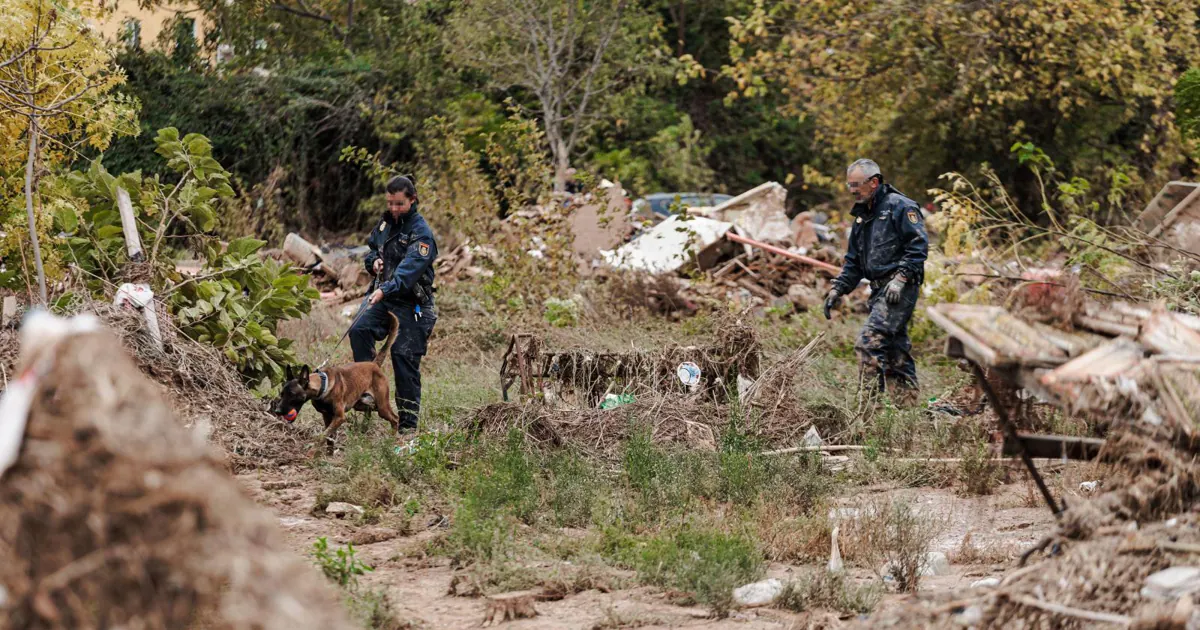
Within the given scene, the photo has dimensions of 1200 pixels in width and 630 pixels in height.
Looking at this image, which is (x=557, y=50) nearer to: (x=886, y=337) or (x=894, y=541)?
(x=886, y=337)

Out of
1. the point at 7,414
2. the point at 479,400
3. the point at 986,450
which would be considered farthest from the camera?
the point at 479,400

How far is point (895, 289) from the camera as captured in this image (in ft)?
30.9

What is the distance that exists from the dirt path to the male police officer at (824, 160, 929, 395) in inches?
70.2

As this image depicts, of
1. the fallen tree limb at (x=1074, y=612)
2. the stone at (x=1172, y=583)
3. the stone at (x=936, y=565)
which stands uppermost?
the stone at (x=1172, y=583)

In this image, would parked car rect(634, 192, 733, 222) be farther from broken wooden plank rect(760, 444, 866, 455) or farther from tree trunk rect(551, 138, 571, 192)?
broken wooden plank rect(760, 444, 866, 455)

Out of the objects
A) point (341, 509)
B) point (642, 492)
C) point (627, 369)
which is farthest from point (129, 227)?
point (642, 492)

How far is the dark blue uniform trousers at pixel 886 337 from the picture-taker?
9.61 m

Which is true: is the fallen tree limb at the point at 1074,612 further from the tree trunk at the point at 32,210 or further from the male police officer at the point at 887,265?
the tree trunk at the point at 32,210

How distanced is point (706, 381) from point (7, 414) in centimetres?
694

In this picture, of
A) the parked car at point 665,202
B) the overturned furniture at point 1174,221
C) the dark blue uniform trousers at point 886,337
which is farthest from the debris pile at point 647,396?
the parked car at point 665,202

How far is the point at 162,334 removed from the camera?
28.5ft

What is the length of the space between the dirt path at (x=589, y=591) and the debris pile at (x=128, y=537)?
9.50 feet

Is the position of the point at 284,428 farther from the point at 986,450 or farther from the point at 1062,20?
the point at 1062,20

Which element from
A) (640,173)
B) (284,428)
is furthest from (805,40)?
(284,428)
